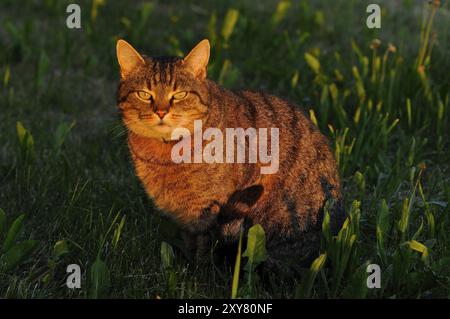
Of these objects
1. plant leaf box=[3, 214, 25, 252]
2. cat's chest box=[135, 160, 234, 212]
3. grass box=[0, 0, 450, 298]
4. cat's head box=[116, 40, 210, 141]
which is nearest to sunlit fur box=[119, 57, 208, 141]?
cat's head box=[116, 40, 210, 141]

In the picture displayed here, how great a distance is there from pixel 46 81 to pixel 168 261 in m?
2.79

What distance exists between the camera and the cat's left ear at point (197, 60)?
3148 millimetres

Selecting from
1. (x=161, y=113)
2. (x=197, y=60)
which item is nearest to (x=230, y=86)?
(x=197, y=60)

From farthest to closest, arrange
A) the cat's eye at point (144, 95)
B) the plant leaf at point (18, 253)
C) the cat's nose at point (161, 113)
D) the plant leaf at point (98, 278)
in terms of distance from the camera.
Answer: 1. the cat's eye at point (144, 95)
2. the cat's nose at point (161, 113)
3. the plant leaf at point (18, 253)
4. the plant leaf at point (98, 278)

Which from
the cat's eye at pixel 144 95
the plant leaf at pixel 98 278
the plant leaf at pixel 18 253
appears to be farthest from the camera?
the cat's eye at pixel 144 95

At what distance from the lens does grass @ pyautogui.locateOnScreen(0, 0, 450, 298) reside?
2.96 meters

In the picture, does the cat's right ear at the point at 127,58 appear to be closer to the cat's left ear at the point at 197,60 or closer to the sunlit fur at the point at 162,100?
the sunlit fur at the point at 162,100

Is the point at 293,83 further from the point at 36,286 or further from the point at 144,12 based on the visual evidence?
the point at 36,286

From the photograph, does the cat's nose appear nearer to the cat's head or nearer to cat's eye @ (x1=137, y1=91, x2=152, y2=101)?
the cat's head

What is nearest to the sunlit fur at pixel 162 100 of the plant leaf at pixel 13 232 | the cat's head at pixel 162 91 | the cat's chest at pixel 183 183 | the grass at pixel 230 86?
the cat's head at pixel 162 91

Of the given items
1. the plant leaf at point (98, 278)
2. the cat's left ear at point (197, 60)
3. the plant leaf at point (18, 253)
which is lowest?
the plant leaf at point (98, 278)

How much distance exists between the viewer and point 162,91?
3.10m

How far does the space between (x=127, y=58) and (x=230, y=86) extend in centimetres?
160

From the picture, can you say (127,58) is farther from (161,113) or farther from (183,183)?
(183,183)
